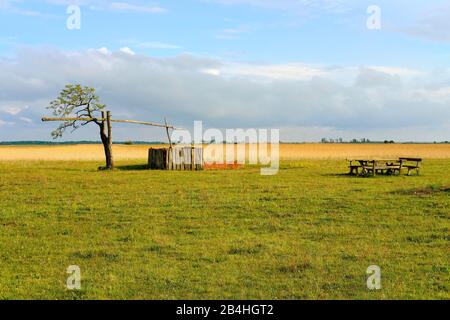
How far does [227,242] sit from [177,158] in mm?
26043

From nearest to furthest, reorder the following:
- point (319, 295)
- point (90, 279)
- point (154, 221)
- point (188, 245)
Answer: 1. point (319, 295)
2. point (90, 279)
3. point (188, 245)
4. point (154, 221)

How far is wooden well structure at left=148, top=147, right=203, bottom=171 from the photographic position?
37844mm

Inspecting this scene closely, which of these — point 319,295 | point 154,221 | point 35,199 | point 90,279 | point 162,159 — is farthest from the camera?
point 162,159

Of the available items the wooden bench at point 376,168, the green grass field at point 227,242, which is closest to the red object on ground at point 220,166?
the wooden bench at point 376,168

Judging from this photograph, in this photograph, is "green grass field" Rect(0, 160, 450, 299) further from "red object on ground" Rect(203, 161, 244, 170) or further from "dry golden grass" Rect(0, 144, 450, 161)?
"dry golden grass" Rect(0, 144, 450, 161)

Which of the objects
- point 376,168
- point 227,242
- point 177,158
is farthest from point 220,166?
point 227,242

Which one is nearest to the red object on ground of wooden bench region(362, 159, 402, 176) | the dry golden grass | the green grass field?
wooden bench region(362, 159, 402, 176)

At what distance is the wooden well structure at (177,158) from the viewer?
3784 centimetres

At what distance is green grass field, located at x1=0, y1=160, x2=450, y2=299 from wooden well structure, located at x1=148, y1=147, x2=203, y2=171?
15268mm

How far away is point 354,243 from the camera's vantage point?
12.2m

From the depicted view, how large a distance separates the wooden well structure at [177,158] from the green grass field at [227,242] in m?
15.3

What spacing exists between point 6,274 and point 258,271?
4.98 m
